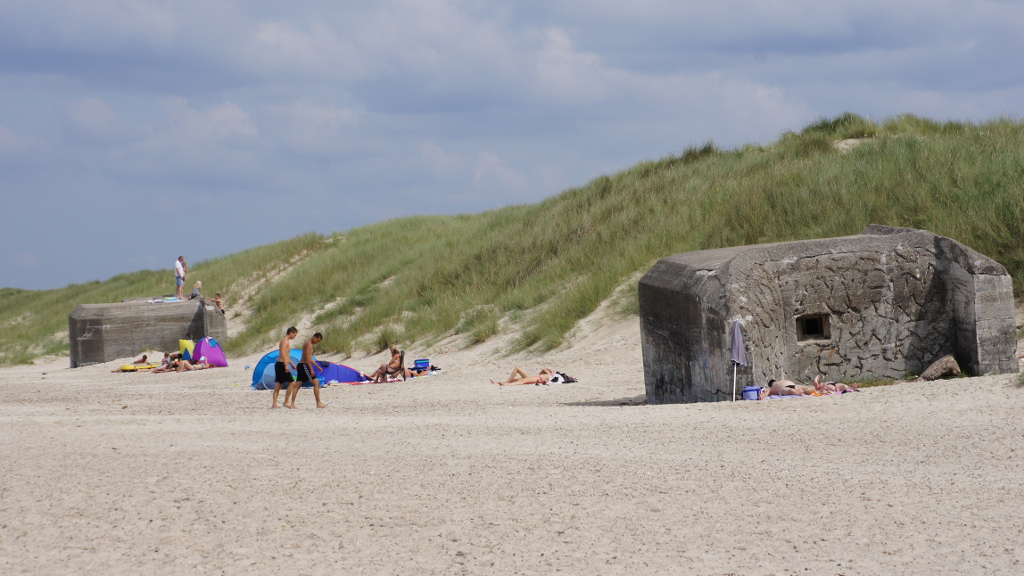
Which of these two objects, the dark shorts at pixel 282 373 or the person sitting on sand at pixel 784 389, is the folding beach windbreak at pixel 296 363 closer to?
the dark shorts at pixel 282 373

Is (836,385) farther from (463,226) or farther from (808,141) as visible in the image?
(463,226)

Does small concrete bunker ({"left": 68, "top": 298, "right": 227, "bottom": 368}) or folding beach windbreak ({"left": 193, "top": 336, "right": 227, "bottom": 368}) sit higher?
small concrete bunker ({"left": 68, "top": 298, "right": 227, "bottom": 368})

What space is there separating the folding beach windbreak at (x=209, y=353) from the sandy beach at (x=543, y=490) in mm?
10948

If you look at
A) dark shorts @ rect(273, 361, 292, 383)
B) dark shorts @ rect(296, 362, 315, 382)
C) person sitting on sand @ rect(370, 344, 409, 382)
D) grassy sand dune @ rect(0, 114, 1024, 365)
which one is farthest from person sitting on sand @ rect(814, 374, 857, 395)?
person sitting on sand @ rect(370, 344, 409, 382)

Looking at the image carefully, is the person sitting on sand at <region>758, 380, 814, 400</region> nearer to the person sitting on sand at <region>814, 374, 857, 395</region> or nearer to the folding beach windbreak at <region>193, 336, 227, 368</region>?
the person sitting on sand at <region>814, 374, 857, 395</region>

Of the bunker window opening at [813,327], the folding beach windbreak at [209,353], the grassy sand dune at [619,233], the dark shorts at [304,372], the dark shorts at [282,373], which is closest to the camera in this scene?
the bunker window opening at [813,327]

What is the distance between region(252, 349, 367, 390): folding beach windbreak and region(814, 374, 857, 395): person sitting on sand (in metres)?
8.72

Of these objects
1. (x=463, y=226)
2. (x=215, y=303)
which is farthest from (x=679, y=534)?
(x=463, y=226)

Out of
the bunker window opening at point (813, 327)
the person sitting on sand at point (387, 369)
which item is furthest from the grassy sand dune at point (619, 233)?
the bunker window opening at point (813, 327)

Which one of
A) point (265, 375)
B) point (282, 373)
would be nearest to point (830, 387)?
point (282, 373)

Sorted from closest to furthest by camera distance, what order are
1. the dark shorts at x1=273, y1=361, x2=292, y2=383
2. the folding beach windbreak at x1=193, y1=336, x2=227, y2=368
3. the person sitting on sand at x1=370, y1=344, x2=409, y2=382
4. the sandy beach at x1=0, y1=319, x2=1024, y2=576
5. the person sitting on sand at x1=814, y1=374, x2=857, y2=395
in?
1. the sandy beach at x1=0, y1=319, x2=1024, y2=576
2. the person sitting on sand at x1=814, y1=374, x2=857, y2=395
3. the dark shorts at x1=273, y1=361, x2=292, y2=383
4. the person sitting on sand at x1=370, y1=344, x2=409, y2=382
5. the folding beach windbreak at x1=193, y1=336, x2=227, y2=368

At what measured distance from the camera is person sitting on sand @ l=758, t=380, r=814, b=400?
33.9 ft

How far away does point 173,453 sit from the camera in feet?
27.4

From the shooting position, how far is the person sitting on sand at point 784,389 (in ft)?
33.9
